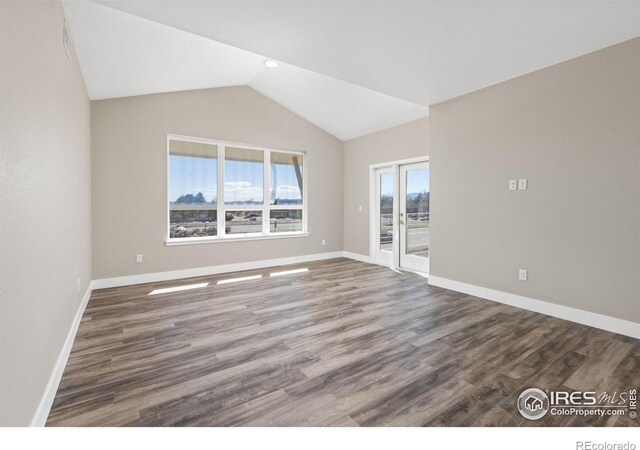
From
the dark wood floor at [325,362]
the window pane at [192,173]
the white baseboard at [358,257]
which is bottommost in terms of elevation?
the dark wood floor at [325,362]

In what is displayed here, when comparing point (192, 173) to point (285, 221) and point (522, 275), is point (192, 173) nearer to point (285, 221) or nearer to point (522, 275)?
point (285, 221)

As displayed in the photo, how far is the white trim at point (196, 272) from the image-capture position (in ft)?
14.5

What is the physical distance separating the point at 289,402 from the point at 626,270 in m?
3.20

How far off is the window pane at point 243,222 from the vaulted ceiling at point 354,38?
233cm

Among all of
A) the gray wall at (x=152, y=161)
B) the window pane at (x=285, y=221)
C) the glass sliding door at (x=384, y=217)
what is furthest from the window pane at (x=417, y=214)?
the gray wall at (x=152, y=161)

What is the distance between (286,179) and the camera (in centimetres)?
627

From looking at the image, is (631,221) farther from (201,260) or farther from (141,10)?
(201,260)

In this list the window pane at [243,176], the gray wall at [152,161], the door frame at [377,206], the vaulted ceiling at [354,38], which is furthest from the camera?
the door frame at [377,206]

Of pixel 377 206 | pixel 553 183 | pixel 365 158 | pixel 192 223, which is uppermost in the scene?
pixel 365 158

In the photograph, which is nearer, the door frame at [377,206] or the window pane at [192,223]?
the window pane at [192,223]

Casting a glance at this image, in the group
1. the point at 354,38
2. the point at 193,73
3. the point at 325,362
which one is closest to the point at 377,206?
the point at 354,38

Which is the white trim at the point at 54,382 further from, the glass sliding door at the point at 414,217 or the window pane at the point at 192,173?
the glass sliding door at the point at 414,217

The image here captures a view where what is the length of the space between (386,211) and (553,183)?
303 cm
